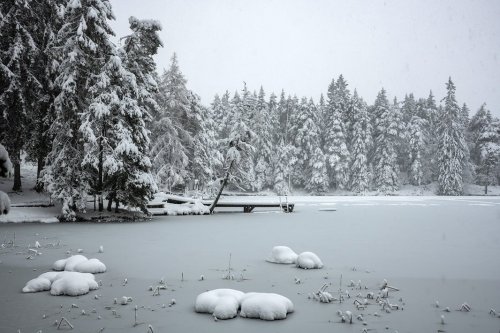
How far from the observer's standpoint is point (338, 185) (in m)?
64.6

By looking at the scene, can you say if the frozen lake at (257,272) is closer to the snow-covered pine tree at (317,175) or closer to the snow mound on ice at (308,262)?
the snow mound on ice at (308,262)

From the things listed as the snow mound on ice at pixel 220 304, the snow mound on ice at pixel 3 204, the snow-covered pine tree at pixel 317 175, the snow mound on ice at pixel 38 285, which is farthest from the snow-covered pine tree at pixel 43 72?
the snow-covered pine tree at pixel 317 175

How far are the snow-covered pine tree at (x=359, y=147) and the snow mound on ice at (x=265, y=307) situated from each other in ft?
190

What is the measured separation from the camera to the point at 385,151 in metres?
65.2

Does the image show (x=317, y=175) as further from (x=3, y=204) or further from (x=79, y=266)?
Answer: (x=3, y=204)

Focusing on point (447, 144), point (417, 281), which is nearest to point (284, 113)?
point (447, 144)

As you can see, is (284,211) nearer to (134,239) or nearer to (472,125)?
(134,239)

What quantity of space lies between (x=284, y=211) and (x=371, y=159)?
43.7 meters

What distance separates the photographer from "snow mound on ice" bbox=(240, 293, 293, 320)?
6.57 m

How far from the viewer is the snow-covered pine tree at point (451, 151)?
206 feet

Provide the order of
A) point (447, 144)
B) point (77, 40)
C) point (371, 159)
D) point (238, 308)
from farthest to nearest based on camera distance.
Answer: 1. point (371, 159)
2. point (447, 144)
3. point (77, 40)
4. point (238, 308)

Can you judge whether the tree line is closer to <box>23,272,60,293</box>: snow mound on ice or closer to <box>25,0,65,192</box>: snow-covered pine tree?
<box>25,0,65,192</box>: snow-covered pine tree

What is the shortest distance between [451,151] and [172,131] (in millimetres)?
47485

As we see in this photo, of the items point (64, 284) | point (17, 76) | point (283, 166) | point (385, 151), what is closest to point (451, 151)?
point (385, 151)
